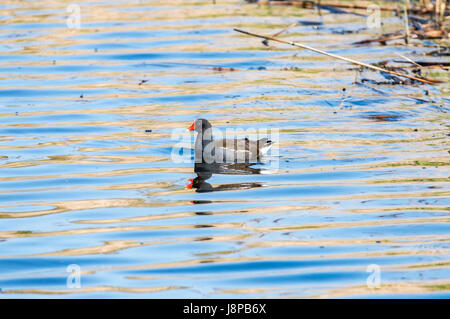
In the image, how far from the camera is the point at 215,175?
9.55m

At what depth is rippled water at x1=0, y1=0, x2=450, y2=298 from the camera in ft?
21.0

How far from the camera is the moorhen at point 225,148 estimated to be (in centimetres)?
988

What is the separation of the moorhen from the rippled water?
1.06 feet

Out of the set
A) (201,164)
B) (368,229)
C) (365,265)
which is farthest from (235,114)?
(365,265)

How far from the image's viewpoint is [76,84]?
13.8 metres

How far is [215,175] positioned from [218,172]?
16 cm

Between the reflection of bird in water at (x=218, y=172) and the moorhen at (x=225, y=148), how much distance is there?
113 millimetres
